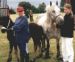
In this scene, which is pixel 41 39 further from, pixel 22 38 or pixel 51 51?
pixel 22 38

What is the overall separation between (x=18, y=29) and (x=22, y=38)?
32cm

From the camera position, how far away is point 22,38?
11.4 meters

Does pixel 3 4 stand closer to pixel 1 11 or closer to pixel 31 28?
pixel 1 11

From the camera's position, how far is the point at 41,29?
13867 mm

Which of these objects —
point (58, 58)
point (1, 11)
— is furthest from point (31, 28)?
point (1, 11)

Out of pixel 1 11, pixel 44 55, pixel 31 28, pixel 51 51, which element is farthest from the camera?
pixel 1 11

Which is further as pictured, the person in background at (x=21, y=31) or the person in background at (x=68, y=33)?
the person in background at (x=68, y=33)

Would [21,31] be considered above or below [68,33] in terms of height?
above

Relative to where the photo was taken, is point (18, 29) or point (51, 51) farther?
point (51, 51)

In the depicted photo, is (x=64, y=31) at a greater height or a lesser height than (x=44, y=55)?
greater

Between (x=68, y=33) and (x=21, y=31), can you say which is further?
(x=68, y=33)

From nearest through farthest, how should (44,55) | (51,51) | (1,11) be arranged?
1. (44,55)
2. (51,51)
3. (1,11)

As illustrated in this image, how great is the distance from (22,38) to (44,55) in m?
3.11

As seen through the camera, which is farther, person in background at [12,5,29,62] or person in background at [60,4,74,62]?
person in background at [60,4,74,62]
